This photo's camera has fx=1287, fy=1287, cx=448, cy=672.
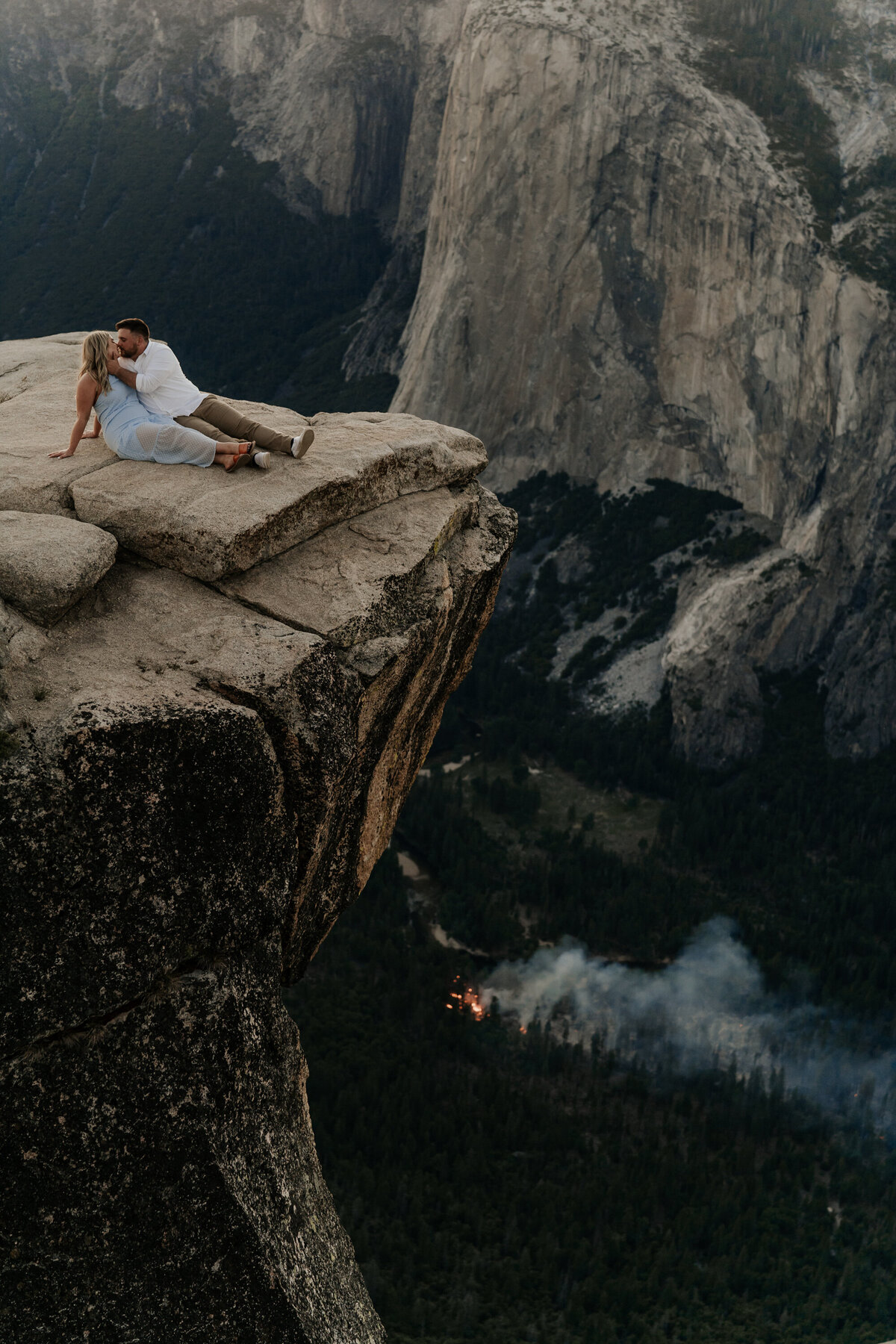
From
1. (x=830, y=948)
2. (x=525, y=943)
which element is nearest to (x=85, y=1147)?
(x=525, y=943)

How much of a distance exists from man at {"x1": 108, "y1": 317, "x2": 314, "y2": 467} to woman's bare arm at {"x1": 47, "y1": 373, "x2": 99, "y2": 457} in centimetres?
35

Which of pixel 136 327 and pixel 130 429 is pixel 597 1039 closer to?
pixel 130 429

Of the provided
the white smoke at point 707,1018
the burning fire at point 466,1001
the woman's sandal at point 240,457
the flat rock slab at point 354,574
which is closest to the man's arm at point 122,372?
the woman's sandal at point 240,457

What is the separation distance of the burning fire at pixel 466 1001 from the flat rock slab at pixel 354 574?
52994 mm

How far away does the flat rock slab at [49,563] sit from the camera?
41.9 feet

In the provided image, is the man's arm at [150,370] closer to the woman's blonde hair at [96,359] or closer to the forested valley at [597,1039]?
the woman's blonde hair at [96,359]

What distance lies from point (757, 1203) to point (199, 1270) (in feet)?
158

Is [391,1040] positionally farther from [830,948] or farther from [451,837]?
[830,948]

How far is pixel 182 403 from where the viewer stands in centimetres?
1612

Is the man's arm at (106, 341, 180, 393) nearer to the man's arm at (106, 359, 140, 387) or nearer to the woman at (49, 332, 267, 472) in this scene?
the man's arm at (106, 359, 140, 387)

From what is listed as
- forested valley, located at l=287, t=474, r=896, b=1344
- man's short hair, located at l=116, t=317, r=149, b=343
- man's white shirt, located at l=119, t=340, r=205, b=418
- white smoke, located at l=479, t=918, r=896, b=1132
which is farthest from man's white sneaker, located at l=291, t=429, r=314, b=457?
white smoke, located at l=479, t=918, r=896, b=1132

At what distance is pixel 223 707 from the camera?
12609mm

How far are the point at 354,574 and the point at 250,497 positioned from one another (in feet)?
4.94

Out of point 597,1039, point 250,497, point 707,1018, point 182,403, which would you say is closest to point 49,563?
point 250,497
